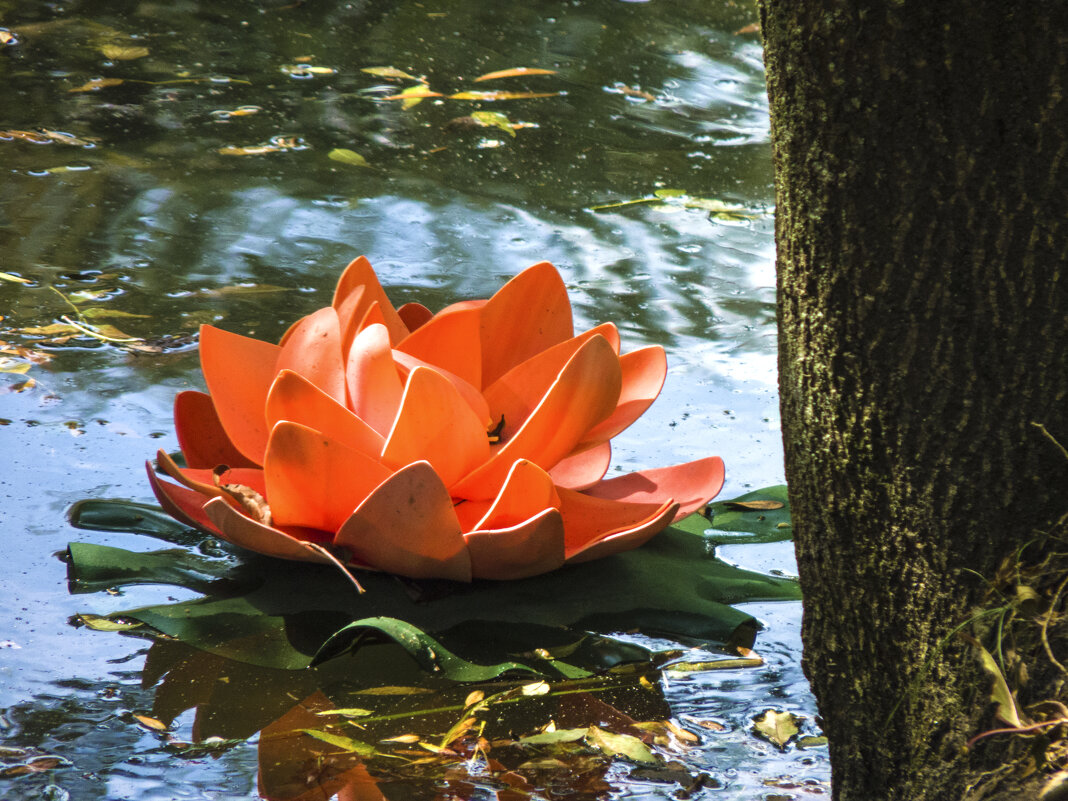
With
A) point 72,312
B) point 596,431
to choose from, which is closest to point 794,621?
point 596,431

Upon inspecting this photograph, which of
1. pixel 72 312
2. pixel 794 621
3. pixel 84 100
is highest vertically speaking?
pixel 84 100

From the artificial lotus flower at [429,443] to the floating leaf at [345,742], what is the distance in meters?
0.18

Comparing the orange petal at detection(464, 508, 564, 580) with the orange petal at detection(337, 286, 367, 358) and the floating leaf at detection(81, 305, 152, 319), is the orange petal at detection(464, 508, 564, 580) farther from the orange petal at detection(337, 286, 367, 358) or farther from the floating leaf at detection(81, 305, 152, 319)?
the floating leaf at detection(81, 305, 152, 319)

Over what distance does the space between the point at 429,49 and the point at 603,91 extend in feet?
1.57

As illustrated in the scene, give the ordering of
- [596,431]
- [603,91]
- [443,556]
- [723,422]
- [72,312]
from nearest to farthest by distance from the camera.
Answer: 1. [443,556]
2. [596,431]
3. [723,422]
4. [72,312]
5. [603,91]

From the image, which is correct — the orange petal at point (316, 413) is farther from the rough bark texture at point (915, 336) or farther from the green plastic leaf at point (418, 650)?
the rough bark texture at point (915, 336)

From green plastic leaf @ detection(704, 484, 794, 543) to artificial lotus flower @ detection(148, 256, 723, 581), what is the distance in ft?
0.41

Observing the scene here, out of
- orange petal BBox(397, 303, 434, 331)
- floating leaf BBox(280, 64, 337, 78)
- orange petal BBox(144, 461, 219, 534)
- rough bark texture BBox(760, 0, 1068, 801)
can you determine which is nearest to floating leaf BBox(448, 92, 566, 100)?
floating leaf BBox(280, 64, 337, 78)

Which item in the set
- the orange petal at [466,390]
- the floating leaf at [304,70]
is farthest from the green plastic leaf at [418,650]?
Result: the floating leaf at [304,70]

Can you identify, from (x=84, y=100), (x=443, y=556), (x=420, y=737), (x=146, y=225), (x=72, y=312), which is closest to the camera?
(x=420, y=737)

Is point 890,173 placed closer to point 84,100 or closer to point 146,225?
point 146,225

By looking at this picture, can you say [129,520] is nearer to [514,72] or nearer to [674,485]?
[674,485]

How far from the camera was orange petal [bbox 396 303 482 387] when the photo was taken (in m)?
1.17

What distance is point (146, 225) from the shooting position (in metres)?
1.86
